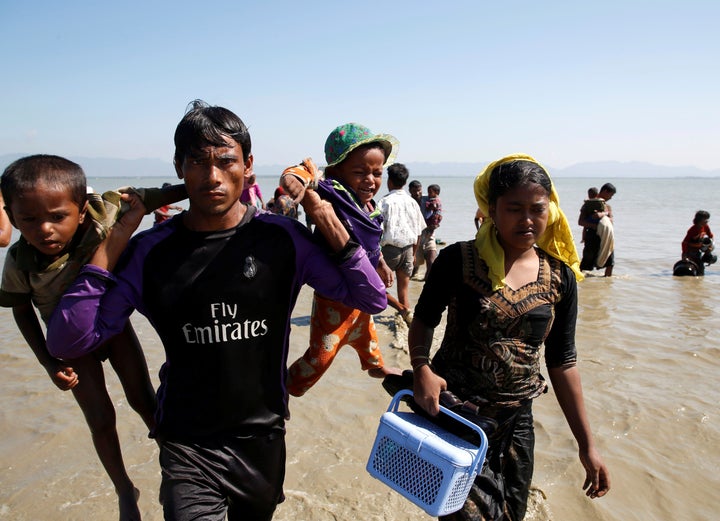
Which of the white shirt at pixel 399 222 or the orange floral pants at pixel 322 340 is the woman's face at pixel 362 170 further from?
the white shirt at pixel 399 222

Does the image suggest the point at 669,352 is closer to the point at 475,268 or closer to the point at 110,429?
the point at 475,268

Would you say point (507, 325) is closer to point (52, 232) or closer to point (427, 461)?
point (427, 461)

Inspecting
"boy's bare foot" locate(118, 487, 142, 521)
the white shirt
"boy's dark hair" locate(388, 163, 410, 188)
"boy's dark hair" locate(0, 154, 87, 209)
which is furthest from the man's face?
"boy's dark hair" locate(388, 163, 410, 188)

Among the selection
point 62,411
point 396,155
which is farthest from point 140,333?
point 396,155

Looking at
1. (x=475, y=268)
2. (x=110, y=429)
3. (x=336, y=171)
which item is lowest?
(x=110, y=429)

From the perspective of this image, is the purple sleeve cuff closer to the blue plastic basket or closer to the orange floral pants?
the blue plastic basket

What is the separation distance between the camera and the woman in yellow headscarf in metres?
2.17

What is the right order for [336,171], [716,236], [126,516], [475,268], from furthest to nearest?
[716,236]
[336,171]
[126,516]
[475,268]

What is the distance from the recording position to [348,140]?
3.06m

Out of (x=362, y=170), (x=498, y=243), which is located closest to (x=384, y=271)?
(x=362, y=170)

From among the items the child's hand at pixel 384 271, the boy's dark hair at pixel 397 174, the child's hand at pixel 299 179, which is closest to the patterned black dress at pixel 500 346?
the child's hand at pixel 299 179

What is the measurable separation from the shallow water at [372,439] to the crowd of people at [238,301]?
1.13 metres

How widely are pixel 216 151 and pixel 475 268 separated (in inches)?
43.9

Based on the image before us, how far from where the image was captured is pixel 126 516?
7.89 ft
